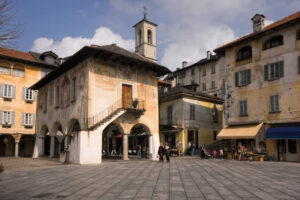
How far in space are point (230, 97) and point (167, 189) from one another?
60.7 ft

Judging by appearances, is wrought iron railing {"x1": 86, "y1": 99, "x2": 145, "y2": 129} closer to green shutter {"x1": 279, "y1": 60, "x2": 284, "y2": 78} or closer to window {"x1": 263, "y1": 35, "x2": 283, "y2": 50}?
green shutter {"x1": 279, "y1": 60, "x2": 284, "y2": 78}

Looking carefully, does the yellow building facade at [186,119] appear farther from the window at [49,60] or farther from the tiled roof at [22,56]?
the tiled roof at [22,56]

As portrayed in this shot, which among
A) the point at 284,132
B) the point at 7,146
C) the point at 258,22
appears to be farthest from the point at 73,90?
the point at 258,22

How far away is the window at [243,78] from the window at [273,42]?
2547mm

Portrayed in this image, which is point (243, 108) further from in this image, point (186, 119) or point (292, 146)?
point (186, 119)

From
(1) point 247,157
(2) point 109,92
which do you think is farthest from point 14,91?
(1) point 247,157

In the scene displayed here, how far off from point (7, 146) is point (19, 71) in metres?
9.74

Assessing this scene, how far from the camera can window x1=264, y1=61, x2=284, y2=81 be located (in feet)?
72.6

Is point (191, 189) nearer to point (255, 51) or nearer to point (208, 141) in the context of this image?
point (255, 51)

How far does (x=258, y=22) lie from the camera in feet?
83.0

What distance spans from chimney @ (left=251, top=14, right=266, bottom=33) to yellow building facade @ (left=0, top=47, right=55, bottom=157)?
2592cm

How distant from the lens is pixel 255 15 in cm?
2575

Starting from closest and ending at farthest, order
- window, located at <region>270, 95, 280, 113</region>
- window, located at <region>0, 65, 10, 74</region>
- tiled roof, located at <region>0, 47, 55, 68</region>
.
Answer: window, located at <region>270, 95, 280, 113</region>
window, located at <region>0, 65, 10, 74</region>
tiled roof, located at <region>0, 47, 55, 68</region>

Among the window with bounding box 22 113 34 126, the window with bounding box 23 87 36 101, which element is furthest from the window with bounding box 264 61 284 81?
the window with bounding box 23 87 36 101
